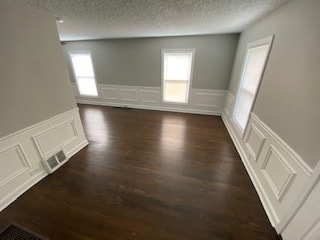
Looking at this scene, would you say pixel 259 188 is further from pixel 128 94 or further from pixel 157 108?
pixel 128 94

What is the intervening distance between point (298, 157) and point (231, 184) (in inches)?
36.7

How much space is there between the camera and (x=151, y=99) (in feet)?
15.4

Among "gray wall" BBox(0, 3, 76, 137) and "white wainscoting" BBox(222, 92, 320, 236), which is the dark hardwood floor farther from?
"gray wall" BBox(0, 3, 76, 137)

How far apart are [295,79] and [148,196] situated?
2.04 metres

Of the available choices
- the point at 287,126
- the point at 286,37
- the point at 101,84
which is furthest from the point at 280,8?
the point at 101,84

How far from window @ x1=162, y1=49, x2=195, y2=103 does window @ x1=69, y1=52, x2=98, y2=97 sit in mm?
2581

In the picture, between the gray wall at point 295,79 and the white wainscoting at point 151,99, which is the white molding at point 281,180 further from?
the white wainscoting at point 151,99

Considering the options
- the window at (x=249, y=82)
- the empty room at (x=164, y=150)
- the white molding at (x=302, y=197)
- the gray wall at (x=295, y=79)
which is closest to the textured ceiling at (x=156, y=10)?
the empty room at (x=164, y=150)

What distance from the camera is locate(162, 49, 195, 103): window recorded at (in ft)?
13.1

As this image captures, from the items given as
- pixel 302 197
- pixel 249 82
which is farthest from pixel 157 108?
pixel 302 197

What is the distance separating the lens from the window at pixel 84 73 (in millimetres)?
4793

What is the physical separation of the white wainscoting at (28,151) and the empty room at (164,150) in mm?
13

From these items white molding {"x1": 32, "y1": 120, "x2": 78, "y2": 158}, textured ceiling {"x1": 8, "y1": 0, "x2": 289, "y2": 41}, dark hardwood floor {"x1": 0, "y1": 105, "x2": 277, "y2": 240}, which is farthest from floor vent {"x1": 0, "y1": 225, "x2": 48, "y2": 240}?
textured ceiling {"x1": 8, "y1": 0, "x2": 289, "y2": 41}

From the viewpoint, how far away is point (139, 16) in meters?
2.17
